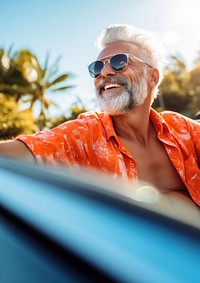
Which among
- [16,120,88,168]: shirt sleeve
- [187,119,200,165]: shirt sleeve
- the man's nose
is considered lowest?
[187,119,200,165]: shirt sleeve

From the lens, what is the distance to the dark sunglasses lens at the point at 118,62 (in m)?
2.38

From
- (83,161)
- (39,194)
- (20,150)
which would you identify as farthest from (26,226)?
(83,161)

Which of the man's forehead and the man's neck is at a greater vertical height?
the man's forehead

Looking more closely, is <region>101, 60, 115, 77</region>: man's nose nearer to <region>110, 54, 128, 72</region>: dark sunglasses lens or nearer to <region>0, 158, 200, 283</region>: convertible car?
<region>110, 54, 128, 72</region>: dark sunglasses lens

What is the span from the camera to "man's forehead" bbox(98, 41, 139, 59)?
8.05ft

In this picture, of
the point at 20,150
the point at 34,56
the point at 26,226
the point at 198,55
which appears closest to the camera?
the point at 26,226

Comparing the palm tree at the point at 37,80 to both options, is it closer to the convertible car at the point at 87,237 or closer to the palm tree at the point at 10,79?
the palm tree at the point at 10,79

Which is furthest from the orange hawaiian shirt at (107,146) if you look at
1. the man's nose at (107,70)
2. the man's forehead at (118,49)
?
the man's forehead at (118,49)

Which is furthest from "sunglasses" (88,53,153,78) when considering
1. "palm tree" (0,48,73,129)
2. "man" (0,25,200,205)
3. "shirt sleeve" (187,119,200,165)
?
"palm tree" (0,48,73,129)

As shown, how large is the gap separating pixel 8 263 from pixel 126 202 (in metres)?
0.22

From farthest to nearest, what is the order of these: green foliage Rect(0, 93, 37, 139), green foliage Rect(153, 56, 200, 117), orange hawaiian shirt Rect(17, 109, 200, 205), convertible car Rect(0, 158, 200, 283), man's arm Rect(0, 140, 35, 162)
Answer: green foliage Rect(153, 56, 200, 117) < green foliage Rect(0, 93, 37, 139) < orange hawaiian shirt Rect(17, 109, 200, 205) < man's arm Rect(0, 140, 35, 162) < convertible car Rect(0, 158, 200, 283)

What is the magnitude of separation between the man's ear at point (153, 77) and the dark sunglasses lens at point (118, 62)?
12.9 inches

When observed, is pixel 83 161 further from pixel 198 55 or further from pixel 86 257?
pixel 198 55

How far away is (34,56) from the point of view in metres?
27.2
